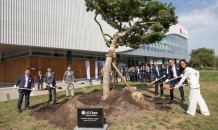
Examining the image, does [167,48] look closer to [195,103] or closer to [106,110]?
[195,103]

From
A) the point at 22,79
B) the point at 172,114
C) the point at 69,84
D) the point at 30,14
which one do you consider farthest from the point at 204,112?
the point at 30,14

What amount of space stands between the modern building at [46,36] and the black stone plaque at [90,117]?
12.0 m

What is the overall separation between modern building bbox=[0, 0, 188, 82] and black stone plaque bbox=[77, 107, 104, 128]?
12.0m

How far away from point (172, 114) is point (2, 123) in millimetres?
6034

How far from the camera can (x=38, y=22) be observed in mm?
13188

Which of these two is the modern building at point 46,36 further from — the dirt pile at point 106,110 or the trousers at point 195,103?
the trousers at point 195,103


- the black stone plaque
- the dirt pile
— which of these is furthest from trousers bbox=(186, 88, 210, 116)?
the black stone plaque

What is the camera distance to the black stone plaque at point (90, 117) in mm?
3412

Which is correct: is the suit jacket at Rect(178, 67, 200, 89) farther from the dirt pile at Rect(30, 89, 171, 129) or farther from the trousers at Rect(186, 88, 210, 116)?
the dirt pile at Rect(30, 89, 171, 129)

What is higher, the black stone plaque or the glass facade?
the glass facade

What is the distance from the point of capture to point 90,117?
347 centimetres

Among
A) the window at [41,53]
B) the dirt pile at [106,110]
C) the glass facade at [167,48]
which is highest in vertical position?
the glass facade at [167,48]

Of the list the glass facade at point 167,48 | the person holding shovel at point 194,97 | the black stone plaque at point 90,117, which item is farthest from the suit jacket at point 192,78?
the glass facade at point 167,48

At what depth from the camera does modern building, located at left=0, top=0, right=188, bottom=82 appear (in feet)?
38.7
